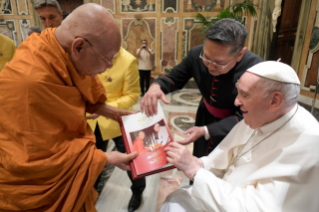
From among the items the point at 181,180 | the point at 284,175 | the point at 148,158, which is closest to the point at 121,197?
the point at 181,180

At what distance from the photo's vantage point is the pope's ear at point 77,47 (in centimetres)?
104

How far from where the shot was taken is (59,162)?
104 centimetres

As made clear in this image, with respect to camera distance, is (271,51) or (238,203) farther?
(271,51)

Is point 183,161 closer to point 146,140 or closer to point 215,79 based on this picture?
point 146,140

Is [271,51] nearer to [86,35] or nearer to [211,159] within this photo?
[211,159]

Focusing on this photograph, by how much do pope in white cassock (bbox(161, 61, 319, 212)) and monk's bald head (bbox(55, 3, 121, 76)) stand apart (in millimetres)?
783

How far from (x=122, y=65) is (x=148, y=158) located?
1242mm

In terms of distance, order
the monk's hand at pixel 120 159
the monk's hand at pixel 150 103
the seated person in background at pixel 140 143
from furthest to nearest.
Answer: the monk's hand at pixel 150 103 < the seated person in background at pixel 140 143 < the monk's hand at pixel 120 159

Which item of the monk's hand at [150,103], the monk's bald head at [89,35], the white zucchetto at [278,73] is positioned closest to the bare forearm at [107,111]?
the monk's hand at [150,103]

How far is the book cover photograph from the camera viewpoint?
1.37 metres

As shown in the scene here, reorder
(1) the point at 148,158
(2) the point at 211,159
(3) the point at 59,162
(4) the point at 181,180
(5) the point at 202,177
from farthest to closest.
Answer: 1. (4) the point at 181,180
2. (2) the point at 211,159
3. (1) the point at 148,158
4. (5) the point at 202,177
5. (3) the point at 59,162

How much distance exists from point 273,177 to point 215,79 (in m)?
1.08

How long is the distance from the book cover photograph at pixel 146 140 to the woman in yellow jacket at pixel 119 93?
2.38 ft

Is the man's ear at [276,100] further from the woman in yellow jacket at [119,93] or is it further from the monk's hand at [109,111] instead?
the woman in yellow jacket at [119,93]
